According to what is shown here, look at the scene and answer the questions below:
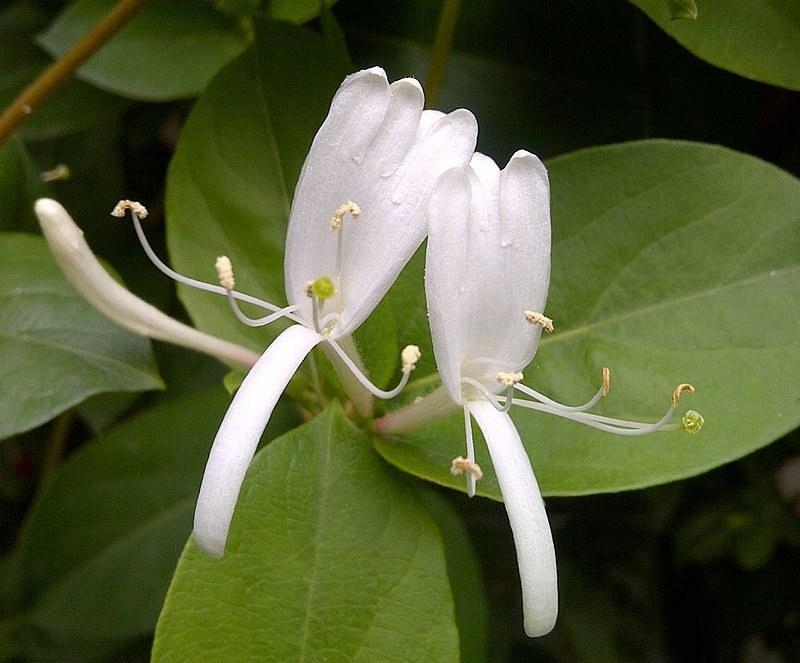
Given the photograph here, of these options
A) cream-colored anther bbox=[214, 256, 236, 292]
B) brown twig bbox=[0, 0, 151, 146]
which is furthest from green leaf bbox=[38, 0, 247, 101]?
cream-colored anther bbox=[214, 256, 236, 292]

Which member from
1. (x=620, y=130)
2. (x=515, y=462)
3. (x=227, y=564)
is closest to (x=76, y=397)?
(x=227, y=564)

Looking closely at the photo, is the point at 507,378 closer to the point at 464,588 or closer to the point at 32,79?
the point at 464,588

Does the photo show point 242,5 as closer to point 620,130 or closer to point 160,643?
point 620,130

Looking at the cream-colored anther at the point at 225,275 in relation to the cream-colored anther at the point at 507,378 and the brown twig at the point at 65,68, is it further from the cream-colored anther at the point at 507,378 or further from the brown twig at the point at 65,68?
the brown twig at the point at 65,68

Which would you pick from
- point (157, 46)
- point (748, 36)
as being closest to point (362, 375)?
→ point (748, 36)

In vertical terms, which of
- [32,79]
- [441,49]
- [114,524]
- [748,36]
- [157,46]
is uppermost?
[748,36]

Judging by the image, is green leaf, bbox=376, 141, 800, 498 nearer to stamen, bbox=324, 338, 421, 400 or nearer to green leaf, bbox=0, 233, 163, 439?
stamen, bbox=324, 338, 421, 400
